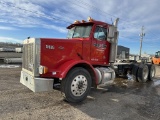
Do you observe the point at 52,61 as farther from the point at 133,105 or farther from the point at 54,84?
the point at 133,105

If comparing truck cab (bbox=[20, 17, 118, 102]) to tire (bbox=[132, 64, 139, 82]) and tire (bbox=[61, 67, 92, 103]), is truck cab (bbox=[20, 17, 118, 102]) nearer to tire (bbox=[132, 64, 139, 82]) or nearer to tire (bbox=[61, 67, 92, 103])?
tire (bbox=[61, 67, 92, 103])

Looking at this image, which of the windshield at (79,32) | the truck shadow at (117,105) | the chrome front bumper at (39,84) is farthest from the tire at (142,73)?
the chrome front bumper at (39,84)

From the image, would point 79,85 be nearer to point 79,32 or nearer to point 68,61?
point 68,61

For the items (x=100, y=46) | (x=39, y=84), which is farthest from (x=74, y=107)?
(x=100, y=46)

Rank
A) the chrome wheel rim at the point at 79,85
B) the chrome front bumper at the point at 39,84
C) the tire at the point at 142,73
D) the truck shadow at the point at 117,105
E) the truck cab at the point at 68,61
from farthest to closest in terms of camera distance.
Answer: the tire at the point at 142,73 → the chrome wheel rim at the point at 79,85 → the truck cab at the point at 68,61 → the chrome front bumper at the point at 39,84 → the truck shadow at the point at 117,105

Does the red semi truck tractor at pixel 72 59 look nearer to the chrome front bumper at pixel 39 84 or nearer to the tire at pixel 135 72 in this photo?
the chrome front bumper at pixel 39 84

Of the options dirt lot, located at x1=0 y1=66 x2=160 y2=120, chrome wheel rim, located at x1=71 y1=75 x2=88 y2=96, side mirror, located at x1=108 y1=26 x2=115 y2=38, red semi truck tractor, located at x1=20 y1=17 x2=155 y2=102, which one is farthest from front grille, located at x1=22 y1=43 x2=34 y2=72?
side mirror, located at x1=108 y1=26 x2=115 y2=38

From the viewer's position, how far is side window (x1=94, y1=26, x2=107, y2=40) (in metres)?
6.69

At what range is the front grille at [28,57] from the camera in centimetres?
523

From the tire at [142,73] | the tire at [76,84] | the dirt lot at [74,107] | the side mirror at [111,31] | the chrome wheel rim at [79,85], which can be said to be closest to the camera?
the dirt lot at [74,107]

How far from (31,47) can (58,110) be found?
1981mm

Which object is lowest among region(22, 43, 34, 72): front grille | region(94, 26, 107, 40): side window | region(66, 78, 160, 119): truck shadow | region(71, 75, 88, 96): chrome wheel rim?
region(66, 78, 160, 119): truck shadow

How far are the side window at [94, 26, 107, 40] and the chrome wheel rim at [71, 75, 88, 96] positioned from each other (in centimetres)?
191

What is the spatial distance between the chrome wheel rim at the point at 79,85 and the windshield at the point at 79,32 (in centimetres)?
179
